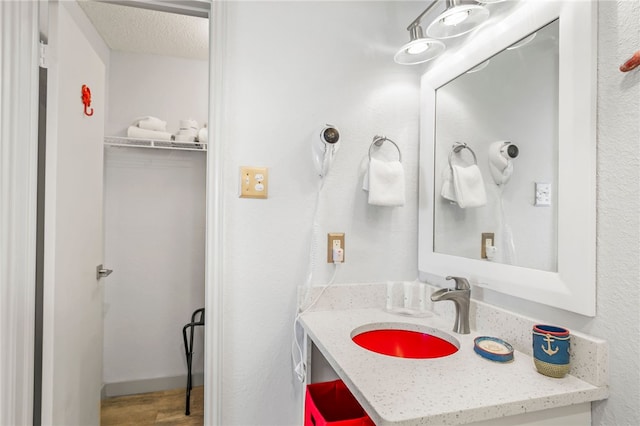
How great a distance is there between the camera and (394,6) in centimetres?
148

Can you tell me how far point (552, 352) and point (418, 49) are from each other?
1071 millimetres

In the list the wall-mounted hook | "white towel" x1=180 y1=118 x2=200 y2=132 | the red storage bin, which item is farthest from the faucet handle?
"white towel" x1=180 y1=118 x2=200 y2=132

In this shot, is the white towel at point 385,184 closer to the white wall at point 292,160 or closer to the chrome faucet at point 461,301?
the white wall at point 292,160

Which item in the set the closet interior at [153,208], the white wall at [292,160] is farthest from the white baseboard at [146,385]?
the white wall at [292,160]

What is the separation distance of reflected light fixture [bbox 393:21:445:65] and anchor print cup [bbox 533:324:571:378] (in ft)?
3.26

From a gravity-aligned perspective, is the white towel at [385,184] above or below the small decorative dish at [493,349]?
above

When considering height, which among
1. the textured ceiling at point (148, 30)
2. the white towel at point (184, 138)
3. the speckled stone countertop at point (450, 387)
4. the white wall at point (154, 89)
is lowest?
the speckled stone countertop at point (450, 387)

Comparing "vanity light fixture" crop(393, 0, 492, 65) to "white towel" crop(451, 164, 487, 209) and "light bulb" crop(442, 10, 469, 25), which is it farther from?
"white towel" crop(451, 164, 487, 209)

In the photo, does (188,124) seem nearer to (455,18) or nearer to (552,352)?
(455,18)

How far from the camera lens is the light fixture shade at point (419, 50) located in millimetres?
1222

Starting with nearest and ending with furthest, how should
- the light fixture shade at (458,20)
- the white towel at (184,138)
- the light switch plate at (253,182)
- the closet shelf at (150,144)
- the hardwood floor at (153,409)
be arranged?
the light fixture shade at (458,20)
the light switch plate at (253,182)
the hardwood floor at (153,409)
the closet shelf at (150,144)
the white towel at (184,138)

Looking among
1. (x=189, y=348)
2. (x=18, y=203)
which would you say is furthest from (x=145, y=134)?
(x=189, y=348)

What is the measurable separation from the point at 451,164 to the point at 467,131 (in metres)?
0.14

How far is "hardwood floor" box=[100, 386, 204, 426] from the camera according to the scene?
202 cm
